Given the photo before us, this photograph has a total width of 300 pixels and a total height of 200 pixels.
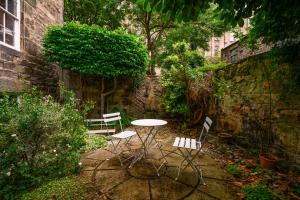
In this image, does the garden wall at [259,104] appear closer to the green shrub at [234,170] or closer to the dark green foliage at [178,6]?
the green shrub at [234,170]

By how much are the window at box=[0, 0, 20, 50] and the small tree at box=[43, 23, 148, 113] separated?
138 centimetres

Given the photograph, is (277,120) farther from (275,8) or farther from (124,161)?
(124,161)

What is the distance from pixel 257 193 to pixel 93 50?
248 inches

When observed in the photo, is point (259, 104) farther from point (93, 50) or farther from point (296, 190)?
point (93, 50)

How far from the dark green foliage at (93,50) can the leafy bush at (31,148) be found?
3229 millimetres

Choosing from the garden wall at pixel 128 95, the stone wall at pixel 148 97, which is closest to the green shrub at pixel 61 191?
the garden wall at pixel 128 95

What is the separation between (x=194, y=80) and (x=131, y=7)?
8663mm

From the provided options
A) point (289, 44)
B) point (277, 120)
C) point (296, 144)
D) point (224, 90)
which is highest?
point (289, 44)

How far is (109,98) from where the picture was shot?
895cm

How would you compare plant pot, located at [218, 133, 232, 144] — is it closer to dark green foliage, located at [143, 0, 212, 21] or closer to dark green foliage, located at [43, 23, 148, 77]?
dark green foliage, located at [143, 0, 212, 21]

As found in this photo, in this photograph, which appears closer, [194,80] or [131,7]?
[194,80]

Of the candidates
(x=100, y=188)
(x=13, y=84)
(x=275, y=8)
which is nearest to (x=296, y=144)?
(x=275, y=8)

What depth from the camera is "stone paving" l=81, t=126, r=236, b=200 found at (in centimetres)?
301

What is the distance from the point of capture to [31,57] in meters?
5.79
